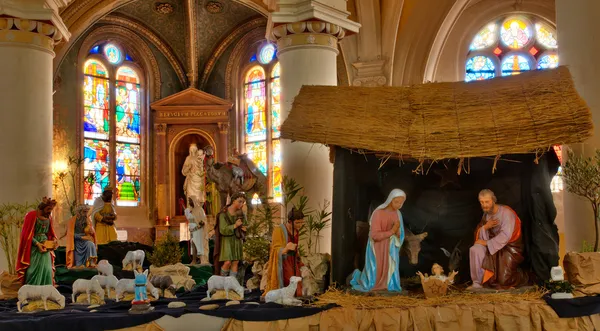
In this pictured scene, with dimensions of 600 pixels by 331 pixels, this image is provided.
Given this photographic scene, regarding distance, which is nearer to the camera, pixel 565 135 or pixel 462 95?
pixel 565 135

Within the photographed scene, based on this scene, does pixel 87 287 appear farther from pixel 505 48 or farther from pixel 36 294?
pixel 505 48

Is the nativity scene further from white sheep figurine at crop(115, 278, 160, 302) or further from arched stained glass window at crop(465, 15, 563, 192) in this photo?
arched stained glass window at crop(465, 15, 563, 192)

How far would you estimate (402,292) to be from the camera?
35.3 ft

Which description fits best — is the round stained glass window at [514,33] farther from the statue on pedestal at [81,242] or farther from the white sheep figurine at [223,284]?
the white sheep figurine at [223,284]

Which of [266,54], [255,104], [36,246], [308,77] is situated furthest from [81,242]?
[266,54]

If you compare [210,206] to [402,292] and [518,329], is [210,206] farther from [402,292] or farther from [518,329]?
[518,329]

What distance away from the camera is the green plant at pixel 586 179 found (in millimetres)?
11078

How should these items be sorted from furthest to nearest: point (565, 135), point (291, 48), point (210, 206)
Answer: point (210, 206) → point (291, 48) → point (565, 135)

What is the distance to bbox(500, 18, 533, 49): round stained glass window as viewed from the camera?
80.2 feet

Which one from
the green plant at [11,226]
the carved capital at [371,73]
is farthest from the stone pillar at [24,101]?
the carved capital at [371,73]

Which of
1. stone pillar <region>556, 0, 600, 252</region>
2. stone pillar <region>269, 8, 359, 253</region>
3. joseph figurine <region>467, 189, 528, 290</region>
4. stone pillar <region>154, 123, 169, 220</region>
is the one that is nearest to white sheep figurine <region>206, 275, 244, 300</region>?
joseph figurine <region>467, 189, 528, 290</region>

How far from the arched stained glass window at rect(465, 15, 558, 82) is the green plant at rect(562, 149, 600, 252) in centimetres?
1322

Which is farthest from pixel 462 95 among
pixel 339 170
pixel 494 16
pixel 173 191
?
pixel 173 191

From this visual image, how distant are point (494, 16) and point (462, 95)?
13.7 meters
